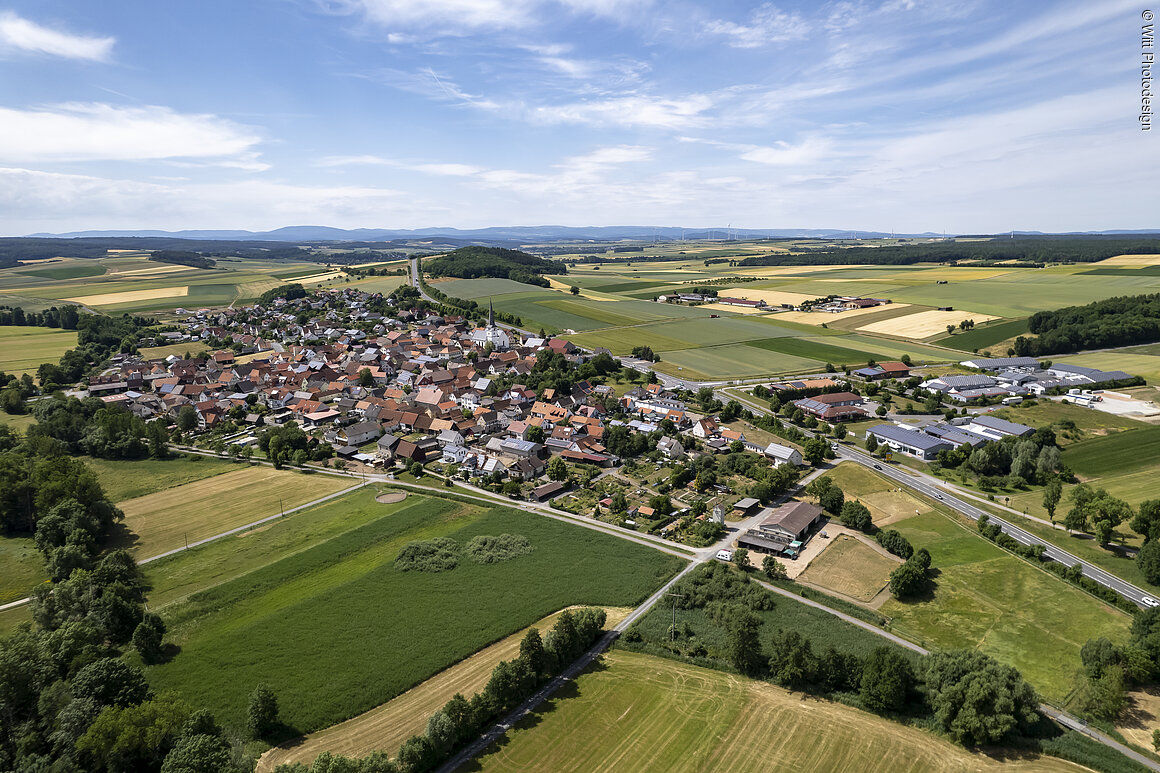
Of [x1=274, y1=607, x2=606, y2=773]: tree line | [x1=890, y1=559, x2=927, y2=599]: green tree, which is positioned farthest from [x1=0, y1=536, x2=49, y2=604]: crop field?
[x1=890, y1=559, x2=927, y2=599]: green tree

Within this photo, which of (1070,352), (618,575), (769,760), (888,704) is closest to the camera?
(769,760)

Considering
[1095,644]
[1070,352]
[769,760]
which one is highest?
[1070,352]

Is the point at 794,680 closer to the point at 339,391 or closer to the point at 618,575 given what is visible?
the point at 618,575

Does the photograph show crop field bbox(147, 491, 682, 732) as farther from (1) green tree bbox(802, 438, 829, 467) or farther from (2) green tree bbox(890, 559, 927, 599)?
(1) green tree bbox(802, 438, 829, 467)

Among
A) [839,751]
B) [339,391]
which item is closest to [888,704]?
[839,751]

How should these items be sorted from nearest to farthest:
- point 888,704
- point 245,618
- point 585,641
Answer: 1. point 888,704
2. point 585,641
3. point 245,618

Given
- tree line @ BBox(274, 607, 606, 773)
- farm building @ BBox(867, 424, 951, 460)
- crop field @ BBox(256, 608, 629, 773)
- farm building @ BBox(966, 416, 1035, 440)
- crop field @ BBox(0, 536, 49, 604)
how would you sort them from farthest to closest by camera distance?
farm building @ BBox(966, 416, 1035, 440) < farm building @ BBox(867, 424, 951, 460) < crop field @ BBox(0, 536, 49, 604) < crop field @ BBox(256, 608, 629, 773) < tree line @ BBox(274, 607, 606, 773)
